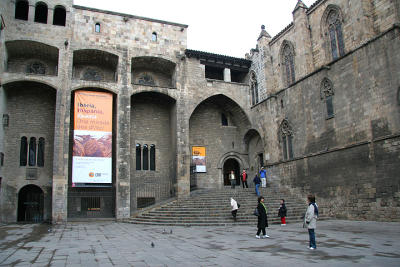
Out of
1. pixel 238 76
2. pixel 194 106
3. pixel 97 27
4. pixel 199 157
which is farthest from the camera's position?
pixel 238 76

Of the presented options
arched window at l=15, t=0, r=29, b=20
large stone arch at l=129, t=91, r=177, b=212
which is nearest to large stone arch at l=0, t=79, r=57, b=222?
arched window at l=15, t=0, r=29, b=20

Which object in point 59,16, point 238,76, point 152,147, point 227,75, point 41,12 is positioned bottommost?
point 152,147

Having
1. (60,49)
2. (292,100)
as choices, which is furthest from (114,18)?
(292,100)

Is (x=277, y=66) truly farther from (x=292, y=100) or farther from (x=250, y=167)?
(x=250, y=167)

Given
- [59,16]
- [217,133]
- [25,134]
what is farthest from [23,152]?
[217,133]

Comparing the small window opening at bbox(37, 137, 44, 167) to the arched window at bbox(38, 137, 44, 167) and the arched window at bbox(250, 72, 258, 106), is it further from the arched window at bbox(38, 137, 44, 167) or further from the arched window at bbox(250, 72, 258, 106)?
the arched window at bbox(250, 72, 258, 106)

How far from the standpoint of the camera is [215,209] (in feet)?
57.9

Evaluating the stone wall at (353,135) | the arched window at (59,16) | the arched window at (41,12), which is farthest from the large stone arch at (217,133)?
the arched window at (41,12)

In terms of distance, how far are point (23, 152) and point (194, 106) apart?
36.7ft

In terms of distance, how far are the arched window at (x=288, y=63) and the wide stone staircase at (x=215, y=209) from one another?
7.04 metres

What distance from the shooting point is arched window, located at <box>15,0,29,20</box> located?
21066 mm

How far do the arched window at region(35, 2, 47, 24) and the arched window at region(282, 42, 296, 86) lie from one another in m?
15.7

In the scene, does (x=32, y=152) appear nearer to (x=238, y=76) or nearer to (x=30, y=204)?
(x=30, y=204)

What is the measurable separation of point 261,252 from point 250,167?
Result: 17.9 meters
